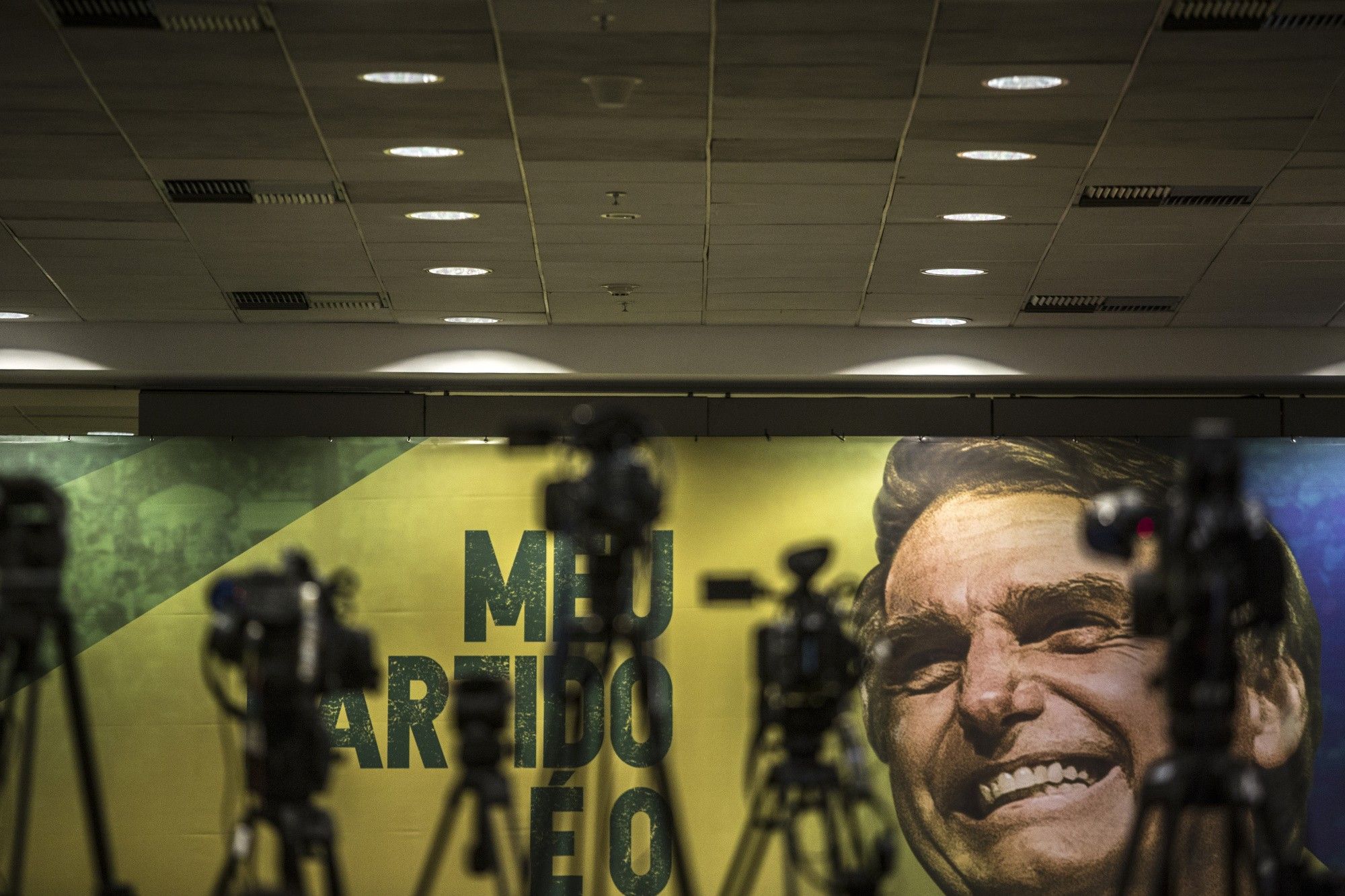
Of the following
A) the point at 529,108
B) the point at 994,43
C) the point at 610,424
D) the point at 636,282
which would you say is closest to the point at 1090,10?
the point at 994,43

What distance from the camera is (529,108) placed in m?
5.80

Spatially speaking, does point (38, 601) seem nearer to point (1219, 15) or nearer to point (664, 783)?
point (664, 783)

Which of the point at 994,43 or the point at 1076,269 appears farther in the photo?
the point at 1076,269

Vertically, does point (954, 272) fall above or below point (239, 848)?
above

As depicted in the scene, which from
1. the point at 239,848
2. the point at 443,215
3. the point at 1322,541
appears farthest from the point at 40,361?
the point at 1322,541

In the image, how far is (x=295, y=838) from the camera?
Result: 3.31 meters

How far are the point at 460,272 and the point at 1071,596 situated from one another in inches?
145

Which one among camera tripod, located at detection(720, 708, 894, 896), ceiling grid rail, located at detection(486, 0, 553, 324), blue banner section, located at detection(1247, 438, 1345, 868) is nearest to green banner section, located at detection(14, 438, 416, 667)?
ceiling grid rail, located at detection(486, 0, 553, 324)

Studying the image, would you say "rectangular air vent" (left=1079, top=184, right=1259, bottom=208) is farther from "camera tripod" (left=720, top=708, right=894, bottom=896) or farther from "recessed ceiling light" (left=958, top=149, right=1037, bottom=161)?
"camera tripod" (left=720, top=708, right=894, bottom=896)

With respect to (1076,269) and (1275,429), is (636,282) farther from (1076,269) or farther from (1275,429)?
(1275,429)

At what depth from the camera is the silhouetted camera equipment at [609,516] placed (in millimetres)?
3633

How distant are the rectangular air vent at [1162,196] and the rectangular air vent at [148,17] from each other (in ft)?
11.8

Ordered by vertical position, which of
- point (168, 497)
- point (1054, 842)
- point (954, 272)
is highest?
point (954, 272)

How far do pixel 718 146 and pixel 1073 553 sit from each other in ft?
11.3
